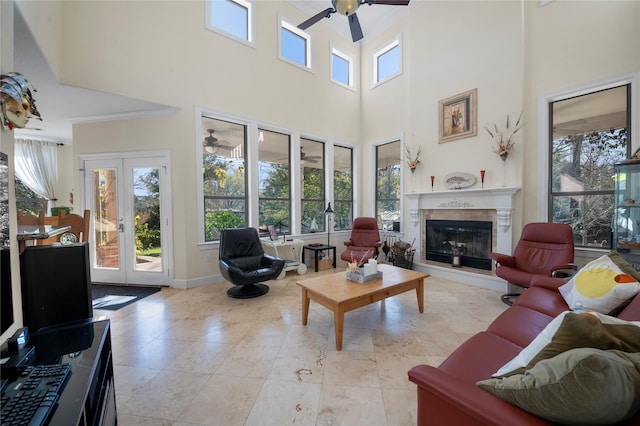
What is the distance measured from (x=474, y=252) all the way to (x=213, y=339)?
418 centimetres

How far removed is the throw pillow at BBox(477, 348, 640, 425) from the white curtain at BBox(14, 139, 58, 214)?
27.1ft

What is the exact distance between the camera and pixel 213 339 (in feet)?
7.99

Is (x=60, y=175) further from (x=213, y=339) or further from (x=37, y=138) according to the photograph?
(x=213, y=339)

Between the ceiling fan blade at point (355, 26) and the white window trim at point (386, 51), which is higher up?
the white window trim at point (386, 51)

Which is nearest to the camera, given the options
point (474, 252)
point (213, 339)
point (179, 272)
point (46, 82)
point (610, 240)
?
point (213, 339)

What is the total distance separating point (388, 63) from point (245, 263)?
519cm

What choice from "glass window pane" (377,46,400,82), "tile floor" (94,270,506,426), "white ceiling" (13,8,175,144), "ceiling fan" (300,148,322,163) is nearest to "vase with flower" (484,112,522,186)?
"tile floor" (94,270,506,426)

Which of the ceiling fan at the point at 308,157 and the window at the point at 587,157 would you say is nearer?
the window at the point at 587,157

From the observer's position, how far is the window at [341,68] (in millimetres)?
5809

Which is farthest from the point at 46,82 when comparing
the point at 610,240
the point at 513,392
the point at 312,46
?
the point at 610,240

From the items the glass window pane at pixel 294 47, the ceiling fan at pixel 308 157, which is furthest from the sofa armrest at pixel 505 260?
the glass window pane at pixel 294 47

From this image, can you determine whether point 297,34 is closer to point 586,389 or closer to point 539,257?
point 539,257

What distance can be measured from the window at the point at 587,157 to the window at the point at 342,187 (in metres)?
3.65

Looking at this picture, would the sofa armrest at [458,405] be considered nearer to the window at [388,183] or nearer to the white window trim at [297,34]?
the window at [388,183]
